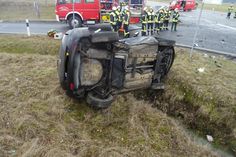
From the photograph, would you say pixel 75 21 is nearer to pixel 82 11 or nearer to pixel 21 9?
pixel 82 11

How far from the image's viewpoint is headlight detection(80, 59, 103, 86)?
12.7 ft

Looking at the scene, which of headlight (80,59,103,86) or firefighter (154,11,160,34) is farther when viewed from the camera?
firefighter (154,11,160,34)

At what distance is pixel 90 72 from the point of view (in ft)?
13.1

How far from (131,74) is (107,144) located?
159cm

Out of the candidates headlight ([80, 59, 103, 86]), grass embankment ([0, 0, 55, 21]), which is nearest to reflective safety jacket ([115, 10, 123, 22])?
headlight ([80, 59, 103, 86])

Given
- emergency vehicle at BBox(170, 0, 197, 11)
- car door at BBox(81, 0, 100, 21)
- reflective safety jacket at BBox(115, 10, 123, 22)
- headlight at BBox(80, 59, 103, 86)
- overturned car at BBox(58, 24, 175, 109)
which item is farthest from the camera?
Answer: emergency vehicle at BBox(170, 0, 197, 11)

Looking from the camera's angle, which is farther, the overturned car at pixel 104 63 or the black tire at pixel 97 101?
the black tire at pixel 97 101

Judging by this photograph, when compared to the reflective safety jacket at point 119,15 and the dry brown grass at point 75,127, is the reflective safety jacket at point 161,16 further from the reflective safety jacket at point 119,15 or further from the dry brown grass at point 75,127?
the dry brown grass at point 75,127

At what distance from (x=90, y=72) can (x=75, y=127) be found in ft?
3.77

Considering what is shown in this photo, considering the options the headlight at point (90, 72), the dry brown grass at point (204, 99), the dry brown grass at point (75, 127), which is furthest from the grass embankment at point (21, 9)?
the headlight at point (90, 72)

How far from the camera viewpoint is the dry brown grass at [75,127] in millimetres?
3535

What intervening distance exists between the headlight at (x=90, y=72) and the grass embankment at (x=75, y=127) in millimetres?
831

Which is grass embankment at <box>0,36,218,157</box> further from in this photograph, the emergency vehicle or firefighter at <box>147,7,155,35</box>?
the emergency vehicle

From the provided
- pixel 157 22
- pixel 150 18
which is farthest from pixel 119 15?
pixel 157 22
